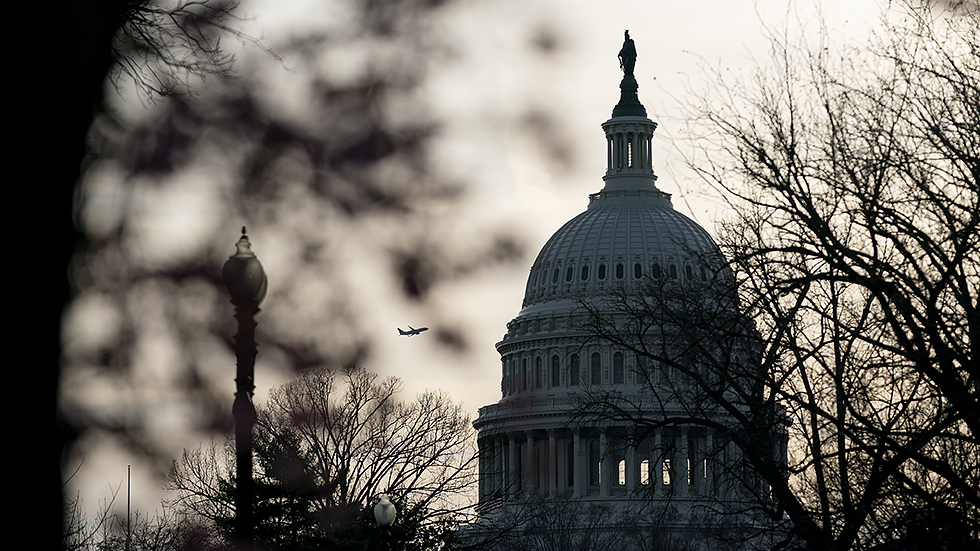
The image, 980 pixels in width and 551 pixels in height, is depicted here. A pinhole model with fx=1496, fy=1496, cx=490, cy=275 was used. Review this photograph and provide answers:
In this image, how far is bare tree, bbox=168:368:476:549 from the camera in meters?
11.8

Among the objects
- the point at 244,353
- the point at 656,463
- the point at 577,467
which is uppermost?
the point at 577,467

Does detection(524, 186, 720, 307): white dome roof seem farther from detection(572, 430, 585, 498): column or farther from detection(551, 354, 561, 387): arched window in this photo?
detection(572, 430, 585, 498): column

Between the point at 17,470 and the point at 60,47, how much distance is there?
172 cm

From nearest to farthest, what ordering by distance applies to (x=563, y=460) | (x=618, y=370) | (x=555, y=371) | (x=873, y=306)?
(x=873, y=306), (x=563, y=460), (x=618, y=370), (x=555, y=371)

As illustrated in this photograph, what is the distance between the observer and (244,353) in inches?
229

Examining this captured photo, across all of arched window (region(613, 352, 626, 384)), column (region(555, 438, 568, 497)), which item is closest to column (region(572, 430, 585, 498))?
column (region(555, 438, 568, 497))

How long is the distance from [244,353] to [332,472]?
4912cm

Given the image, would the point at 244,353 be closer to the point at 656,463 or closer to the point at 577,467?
the point at 656,463

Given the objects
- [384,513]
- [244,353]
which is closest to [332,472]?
[384,513]

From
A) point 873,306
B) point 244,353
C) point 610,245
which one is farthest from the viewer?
point 610,245

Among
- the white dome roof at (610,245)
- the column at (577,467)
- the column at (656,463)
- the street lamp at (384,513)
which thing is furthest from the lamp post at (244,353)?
the column at (577,467)

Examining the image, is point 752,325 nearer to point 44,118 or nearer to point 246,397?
point 246,397

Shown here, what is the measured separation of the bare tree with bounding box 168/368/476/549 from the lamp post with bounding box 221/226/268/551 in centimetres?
23

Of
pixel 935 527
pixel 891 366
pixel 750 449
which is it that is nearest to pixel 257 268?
pixel 891 366
